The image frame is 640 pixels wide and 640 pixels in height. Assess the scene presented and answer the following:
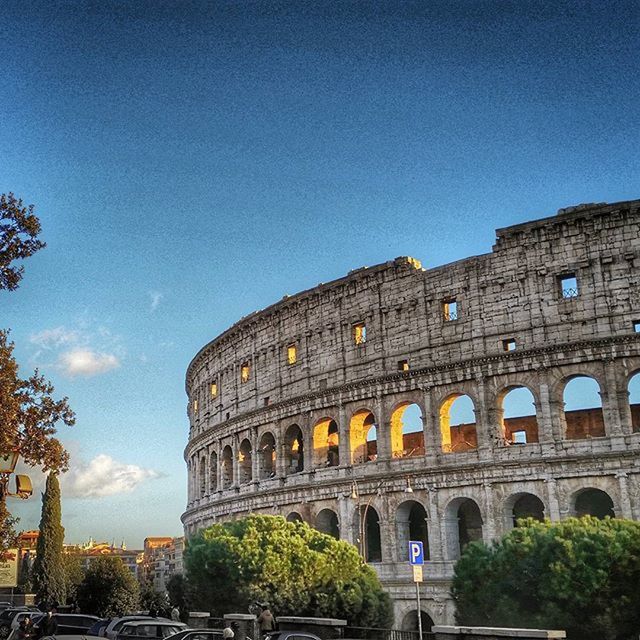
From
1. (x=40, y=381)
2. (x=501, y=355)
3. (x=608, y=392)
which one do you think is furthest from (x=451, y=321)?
(x=40, y=381)

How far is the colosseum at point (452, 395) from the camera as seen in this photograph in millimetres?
32188

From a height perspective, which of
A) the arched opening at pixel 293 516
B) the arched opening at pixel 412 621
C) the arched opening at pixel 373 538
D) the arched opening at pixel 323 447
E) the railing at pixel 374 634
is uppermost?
the arched opening at pixel 323 447

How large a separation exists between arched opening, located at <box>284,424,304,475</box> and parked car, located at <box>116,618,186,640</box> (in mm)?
22621

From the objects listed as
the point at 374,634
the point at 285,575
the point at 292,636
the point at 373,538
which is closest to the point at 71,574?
the point at 373,538

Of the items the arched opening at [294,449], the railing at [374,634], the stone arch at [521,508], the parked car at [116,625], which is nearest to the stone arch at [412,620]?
the stone arch at [521,508]

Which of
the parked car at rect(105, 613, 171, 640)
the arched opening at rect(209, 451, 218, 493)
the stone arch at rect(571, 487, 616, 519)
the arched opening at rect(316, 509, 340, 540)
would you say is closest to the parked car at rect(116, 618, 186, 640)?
the parked car at rect(105, 613, 171, 640)

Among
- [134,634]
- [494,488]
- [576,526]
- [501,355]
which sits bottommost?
[134,634]

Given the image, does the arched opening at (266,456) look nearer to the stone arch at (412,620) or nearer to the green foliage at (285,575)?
the stone arch at (412,620)

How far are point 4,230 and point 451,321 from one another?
80.5ft

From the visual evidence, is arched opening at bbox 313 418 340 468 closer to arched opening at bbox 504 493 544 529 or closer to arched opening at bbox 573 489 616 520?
arched opening at bbox 504 493 544 529

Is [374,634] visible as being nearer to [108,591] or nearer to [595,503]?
[595,503]

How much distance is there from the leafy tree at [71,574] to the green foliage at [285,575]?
26366 millimetres

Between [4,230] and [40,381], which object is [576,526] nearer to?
[40,381]

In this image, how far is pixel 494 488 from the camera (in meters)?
33.6
